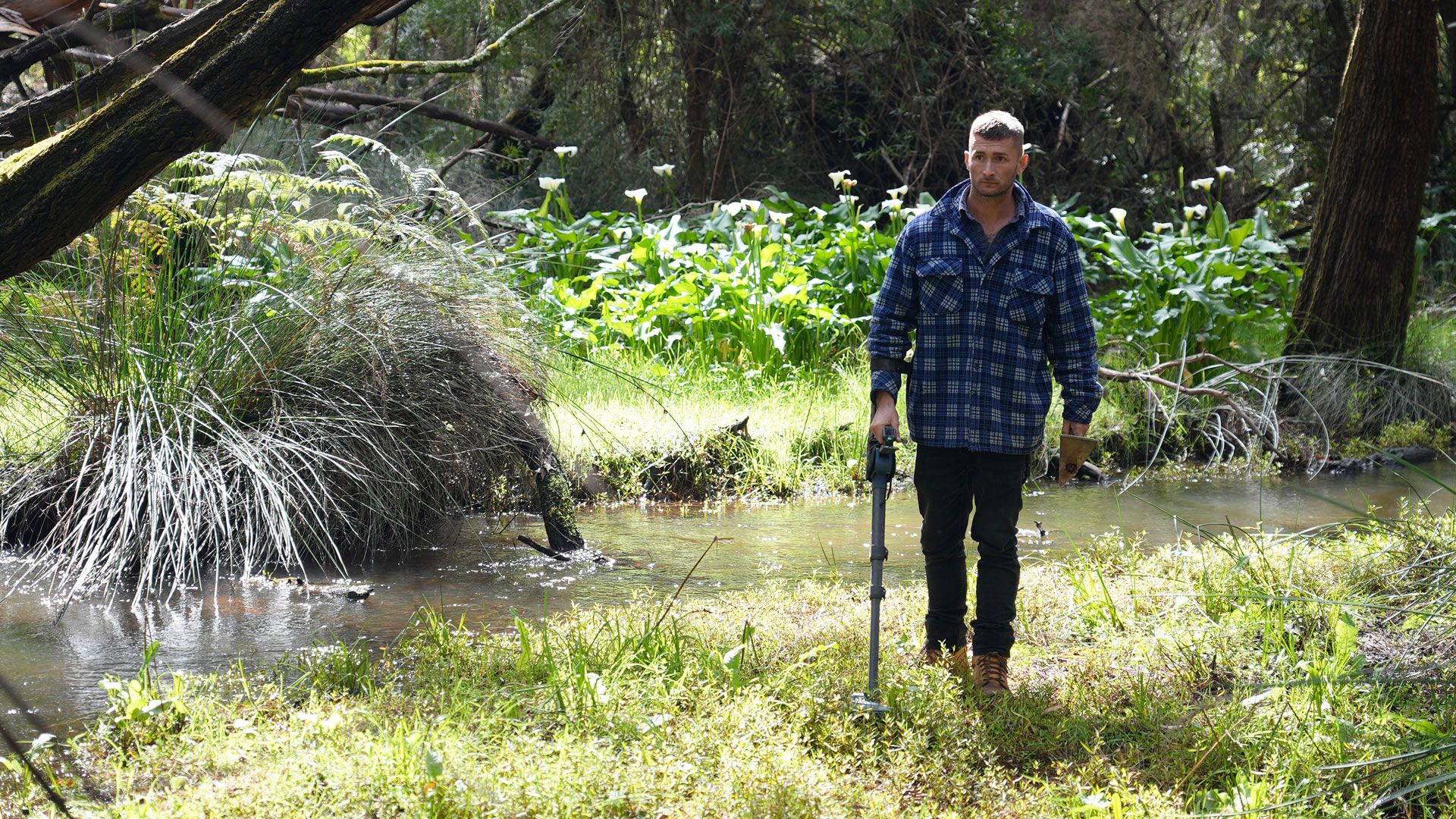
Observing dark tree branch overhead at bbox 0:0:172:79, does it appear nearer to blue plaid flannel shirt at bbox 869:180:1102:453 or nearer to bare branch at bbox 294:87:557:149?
Result: blue plaid flannel shirt at bbox 869:180:1102:453

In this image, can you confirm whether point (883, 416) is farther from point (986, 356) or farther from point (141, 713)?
point (141, 713)

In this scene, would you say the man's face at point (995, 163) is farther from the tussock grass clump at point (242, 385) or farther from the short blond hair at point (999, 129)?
the tussock grass clump at point (242, 385)

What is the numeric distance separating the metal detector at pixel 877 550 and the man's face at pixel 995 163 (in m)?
0.76

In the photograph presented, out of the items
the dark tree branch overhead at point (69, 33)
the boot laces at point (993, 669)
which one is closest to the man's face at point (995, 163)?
the boot laces at point (993, 669)

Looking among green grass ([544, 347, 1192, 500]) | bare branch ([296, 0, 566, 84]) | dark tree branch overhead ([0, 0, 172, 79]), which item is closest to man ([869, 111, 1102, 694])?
bare branch ([296, 0, 566, 84])

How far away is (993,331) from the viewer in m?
3.69

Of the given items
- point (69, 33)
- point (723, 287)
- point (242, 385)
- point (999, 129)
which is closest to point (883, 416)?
point (999, 129)

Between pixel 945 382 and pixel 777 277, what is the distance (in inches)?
196

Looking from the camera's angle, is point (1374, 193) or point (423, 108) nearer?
point (1374, 193)

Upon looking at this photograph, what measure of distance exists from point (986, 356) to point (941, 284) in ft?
0.84

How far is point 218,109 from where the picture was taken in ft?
7.93

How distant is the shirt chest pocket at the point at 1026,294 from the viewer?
12.0 feet

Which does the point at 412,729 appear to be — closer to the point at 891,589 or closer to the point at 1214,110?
the point at 891,589

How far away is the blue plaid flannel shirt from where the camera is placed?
144 inches
